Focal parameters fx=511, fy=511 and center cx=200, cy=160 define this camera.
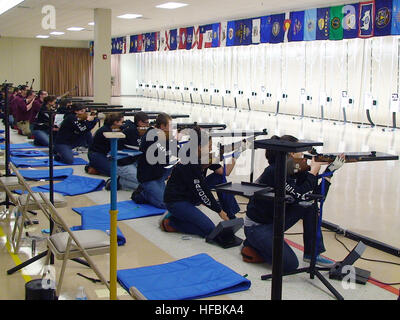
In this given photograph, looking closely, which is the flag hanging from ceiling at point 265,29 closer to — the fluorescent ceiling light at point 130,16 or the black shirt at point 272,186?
the fluorescent ceiling light at point 130,16

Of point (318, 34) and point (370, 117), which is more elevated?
point (318, 34)

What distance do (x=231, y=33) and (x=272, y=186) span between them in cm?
1522

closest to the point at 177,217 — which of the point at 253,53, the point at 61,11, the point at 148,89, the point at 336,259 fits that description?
the point at 336,259

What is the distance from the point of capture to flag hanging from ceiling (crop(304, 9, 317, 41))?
14711 millimetres

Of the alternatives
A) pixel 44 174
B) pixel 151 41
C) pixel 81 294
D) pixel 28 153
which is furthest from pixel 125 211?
pixel 151 41

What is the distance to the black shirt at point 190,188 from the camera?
4.99 m

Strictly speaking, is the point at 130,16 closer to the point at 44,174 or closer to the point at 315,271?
the point at 44,174

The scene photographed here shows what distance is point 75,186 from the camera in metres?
7.29

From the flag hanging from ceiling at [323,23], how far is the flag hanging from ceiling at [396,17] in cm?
238

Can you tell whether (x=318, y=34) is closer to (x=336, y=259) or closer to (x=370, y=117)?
(x=370, y=117)

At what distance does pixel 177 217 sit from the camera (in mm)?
5238

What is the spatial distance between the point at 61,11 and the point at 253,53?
8438 mm
